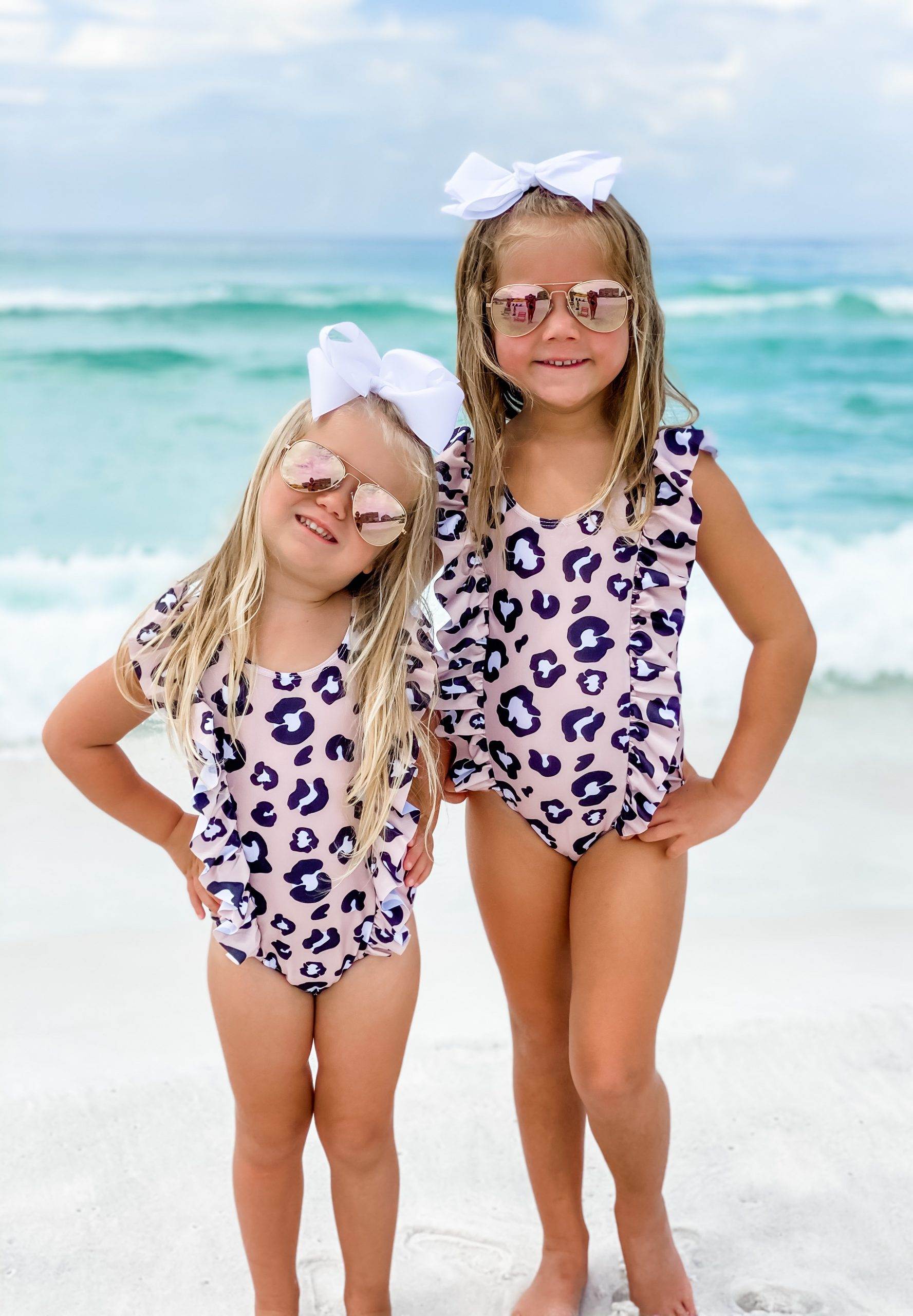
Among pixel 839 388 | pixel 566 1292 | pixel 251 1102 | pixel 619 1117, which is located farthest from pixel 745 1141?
pixel 839 388

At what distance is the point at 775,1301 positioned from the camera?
2.30 metres

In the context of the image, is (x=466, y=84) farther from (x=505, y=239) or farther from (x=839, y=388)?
(x=505, y=239)

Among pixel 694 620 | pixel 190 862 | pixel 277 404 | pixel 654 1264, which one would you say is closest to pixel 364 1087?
pixel 190 862

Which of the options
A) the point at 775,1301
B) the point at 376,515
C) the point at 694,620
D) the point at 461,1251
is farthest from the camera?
the point at 694,620

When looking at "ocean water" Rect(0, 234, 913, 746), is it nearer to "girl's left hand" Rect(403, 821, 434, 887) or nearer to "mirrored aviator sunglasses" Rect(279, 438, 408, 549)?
"mirrored aviator sunglasses" Rect(279, 438, 408, 549)

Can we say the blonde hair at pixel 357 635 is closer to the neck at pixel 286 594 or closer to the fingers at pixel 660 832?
the neck at pixel 286 594

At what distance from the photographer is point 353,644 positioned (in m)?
1.95

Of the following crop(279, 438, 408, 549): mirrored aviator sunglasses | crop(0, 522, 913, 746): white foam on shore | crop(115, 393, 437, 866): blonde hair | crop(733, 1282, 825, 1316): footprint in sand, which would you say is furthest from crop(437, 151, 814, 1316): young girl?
crop(0, 522, 913, 746): white foam on shore

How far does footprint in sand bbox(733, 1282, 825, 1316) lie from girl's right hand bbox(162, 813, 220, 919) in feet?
4.42

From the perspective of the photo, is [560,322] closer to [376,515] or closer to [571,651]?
[376,515]

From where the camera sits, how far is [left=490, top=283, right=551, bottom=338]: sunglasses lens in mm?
1927

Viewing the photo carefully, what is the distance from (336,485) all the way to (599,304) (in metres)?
0.54

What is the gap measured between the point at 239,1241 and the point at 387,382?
71.3 inches

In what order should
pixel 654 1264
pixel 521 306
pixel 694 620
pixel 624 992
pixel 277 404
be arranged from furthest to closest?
pixel 277 404
pixel 694 620
pixel 654 1264
pixel 624 992
pixel 521 306
